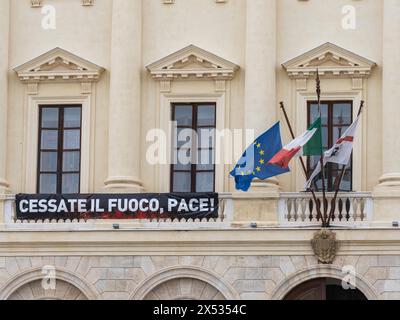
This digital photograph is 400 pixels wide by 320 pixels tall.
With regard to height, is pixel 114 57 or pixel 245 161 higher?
pixel 114 57

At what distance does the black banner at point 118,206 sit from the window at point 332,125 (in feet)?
10.5

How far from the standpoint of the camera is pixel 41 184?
4447 cm

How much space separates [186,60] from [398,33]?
5.87m

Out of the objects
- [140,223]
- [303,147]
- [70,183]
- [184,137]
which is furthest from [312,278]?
[70,183]

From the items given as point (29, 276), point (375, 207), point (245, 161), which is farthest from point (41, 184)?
point (375, 207)

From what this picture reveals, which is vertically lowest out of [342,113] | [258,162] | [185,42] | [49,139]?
[258,162]

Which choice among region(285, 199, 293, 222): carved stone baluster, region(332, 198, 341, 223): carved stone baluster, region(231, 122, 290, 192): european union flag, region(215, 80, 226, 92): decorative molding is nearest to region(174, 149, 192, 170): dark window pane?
region(215, 80, 226, 92): decorative molding

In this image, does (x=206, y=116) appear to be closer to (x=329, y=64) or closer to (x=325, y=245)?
(x=329, y=64)

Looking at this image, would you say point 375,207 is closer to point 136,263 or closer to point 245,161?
point 245,161

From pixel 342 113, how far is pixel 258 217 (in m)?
3.94

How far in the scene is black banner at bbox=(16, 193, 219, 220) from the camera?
4244 centimetres

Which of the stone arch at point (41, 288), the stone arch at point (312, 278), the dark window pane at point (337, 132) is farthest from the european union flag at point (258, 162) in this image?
the stone arch at point (41, 288)

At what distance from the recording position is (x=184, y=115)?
4434 centimetres
